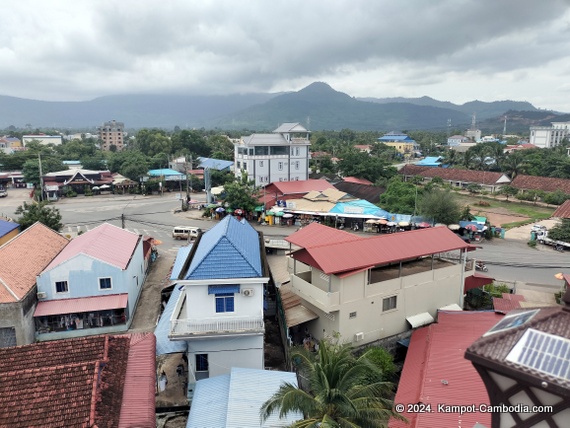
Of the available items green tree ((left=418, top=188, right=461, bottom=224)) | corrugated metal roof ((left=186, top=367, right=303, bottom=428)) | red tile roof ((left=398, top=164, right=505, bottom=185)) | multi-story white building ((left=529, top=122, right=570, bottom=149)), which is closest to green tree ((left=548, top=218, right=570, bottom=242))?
green tree ((left=418, top=188, right=461, bottom=224))

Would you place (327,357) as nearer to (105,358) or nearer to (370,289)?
(105,358)

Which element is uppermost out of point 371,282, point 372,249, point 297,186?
point 372,249

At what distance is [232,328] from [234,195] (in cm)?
2804

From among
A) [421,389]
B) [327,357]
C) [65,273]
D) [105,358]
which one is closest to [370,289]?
[421,389]

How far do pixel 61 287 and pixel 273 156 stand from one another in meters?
38.3

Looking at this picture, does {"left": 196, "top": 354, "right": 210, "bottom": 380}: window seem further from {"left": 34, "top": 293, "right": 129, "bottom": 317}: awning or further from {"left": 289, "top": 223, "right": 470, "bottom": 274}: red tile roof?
{"left": 34, "top": 293, "right": 129, "bottom": 317}: awning

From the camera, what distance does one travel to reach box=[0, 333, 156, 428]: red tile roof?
9.16 m

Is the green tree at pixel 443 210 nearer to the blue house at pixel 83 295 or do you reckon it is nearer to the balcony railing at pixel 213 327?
the balcony railing at pixel 213 327

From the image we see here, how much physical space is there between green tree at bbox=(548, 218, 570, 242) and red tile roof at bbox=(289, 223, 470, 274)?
19.8 m

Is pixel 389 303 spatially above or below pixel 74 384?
below

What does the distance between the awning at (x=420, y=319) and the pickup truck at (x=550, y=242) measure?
21341mm

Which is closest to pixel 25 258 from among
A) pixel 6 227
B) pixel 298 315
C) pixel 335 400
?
pixel 6 227

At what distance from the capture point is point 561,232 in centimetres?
3369

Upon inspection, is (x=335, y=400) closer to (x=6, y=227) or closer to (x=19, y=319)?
(x=19, y=319)
